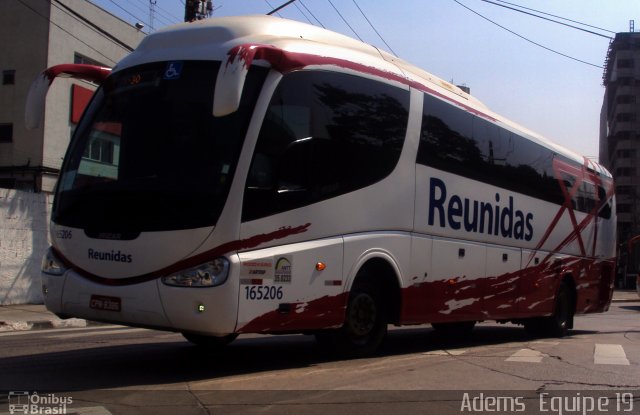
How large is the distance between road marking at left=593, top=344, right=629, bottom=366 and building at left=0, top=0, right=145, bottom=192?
22473 millimetres

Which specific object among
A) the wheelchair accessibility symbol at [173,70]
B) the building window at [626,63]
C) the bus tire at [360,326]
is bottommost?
the bus tire at [360,326]

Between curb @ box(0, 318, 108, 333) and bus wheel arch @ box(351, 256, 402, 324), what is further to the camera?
curb @ box(0, 318, 108, 333)

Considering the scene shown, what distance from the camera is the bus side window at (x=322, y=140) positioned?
6.78 m

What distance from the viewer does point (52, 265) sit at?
23.8 ft

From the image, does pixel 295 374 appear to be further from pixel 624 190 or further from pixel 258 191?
pixel 624 190

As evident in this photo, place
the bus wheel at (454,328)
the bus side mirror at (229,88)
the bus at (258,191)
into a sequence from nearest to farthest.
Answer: the bus side mirror at (229,88)
the bus at (258,191)
the bus wheel at (454,328)

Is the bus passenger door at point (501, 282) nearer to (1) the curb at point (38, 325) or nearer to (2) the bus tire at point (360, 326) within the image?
(2) the bus tire at point (360, 326)

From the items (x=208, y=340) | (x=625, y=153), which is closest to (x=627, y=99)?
(x=625, y=153)

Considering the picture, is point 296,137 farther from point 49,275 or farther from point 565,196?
point 565,196

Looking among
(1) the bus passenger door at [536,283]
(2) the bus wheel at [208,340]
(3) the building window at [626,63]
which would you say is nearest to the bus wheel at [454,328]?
(1) the bus passenger door at [536,283]

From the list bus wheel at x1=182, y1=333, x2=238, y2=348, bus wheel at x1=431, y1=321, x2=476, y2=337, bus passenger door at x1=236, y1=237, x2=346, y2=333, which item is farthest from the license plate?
bus wheel at x1=431, y1=321, x2=476, y2=337

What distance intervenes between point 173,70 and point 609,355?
7.32 m

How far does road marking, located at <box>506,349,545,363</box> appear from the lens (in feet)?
30.0

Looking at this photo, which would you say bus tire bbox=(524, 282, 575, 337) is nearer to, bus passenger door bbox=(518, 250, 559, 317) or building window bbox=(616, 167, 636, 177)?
bus passenger door bbox=(518, 250, 559, 317)
